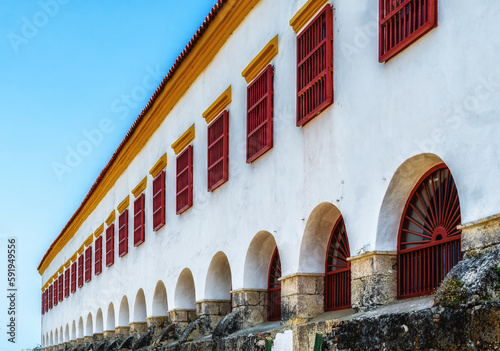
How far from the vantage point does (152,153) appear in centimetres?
1895

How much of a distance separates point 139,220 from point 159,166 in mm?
2441

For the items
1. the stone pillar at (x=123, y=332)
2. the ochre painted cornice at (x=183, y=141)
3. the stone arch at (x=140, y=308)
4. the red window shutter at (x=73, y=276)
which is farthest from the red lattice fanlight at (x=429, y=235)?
the red window shutter at (x=73, y=276)

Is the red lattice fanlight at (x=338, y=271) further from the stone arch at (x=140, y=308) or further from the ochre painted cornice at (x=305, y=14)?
the stone arch at (x=140, y=308)

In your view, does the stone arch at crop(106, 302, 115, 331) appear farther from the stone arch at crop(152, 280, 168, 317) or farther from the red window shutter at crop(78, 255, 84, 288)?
the red window shutter at crop(78, 255, 84, 288)

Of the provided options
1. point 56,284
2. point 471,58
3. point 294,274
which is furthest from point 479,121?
point 56,284

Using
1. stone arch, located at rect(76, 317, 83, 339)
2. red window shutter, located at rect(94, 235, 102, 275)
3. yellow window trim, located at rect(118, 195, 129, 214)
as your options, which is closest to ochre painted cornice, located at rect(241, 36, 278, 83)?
yellow window trim, located at rect(118, 195, 129, 214)

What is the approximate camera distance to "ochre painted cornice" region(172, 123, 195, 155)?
15.3 meters

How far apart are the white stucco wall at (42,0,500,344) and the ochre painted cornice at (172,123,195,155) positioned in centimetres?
30

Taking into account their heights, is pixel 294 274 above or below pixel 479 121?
below

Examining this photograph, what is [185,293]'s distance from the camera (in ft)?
52.1

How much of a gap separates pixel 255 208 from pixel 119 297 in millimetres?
11067

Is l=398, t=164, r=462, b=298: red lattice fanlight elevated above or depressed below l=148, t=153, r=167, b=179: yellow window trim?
below

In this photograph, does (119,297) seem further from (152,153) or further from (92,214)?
(92,214)

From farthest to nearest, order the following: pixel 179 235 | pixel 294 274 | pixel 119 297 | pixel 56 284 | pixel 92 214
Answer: pixel 56 284 < pixel 92 214 < pixel 119 297 < pixel 179 235 < pixel 294 274
